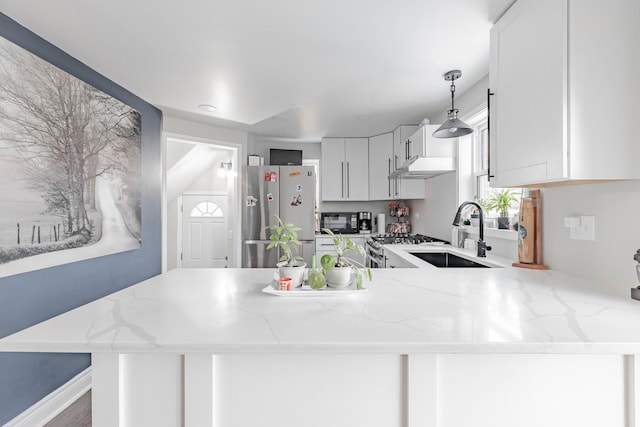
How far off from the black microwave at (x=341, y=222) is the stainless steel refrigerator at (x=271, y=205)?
678 mm

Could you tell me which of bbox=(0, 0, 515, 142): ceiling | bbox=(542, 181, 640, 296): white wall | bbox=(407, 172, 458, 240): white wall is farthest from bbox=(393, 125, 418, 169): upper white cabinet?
bbox=(542, 181, 640, 296): white wall

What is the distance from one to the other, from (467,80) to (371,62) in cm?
91

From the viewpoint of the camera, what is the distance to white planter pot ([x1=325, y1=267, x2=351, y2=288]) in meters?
1.21

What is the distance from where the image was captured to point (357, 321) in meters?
0.89

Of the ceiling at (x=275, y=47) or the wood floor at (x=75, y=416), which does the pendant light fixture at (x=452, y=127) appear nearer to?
the ceiling at (x=275, y=47)

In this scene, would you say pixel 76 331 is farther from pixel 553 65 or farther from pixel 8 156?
pixel 553 65

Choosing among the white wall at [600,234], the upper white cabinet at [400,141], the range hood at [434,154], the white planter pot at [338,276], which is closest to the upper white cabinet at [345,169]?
the upper white cabinet at [400,141]

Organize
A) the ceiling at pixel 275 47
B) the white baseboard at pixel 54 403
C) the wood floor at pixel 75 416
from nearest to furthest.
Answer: the ceiling at pixel 275 47 < the white baseboard at pixel 54 403 < the wood floor at pixel 75 416

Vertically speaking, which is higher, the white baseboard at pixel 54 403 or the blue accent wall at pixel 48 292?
the blue accent wall at pixel 48 292

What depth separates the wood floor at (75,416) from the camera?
1.89 m

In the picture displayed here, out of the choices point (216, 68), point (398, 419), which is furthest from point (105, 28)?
point (398, 419)

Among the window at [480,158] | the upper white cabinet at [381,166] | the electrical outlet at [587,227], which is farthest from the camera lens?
the upper white cabinet at [381,166]

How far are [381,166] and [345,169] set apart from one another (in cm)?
54

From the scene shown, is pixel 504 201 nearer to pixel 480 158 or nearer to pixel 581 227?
pixel 480 158
